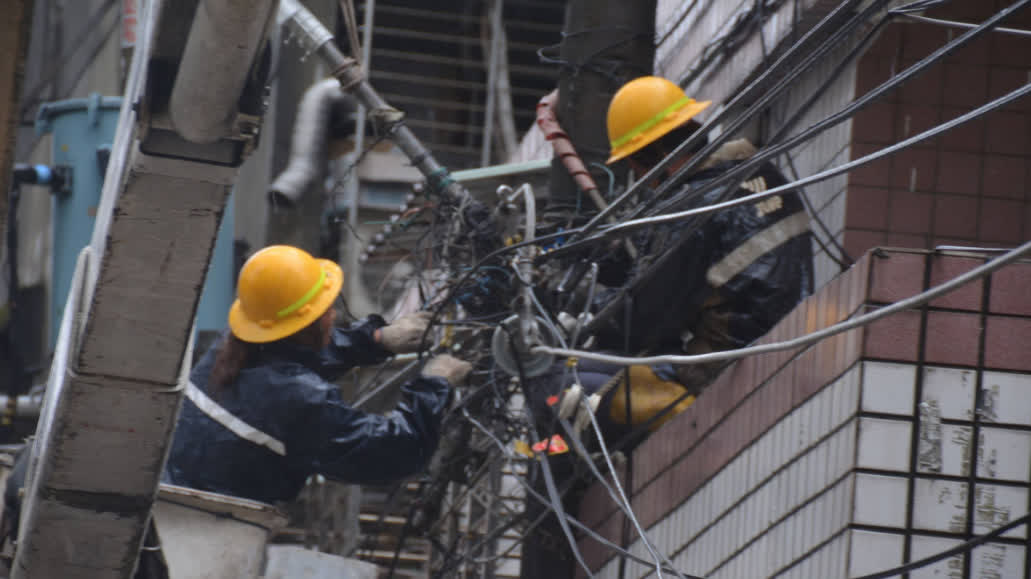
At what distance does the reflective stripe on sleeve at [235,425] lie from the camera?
6.34 m

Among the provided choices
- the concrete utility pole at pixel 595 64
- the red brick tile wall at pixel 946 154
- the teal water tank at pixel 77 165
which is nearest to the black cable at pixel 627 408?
the concrete utility pole at pixel 595 64

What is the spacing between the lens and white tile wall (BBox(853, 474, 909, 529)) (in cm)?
445

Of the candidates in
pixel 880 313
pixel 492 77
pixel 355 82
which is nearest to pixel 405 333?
pixel 355 82

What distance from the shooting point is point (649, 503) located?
6.07 meters

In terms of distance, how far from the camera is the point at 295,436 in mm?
6402

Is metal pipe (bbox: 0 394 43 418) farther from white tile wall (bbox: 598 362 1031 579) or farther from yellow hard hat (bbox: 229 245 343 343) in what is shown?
white tile wall (bbox: 598 362 1031 579)

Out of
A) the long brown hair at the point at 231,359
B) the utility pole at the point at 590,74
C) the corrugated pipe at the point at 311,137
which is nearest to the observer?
the long brown hair at the point at 231,359

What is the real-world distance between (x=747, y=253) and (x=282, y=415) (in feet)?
7.31

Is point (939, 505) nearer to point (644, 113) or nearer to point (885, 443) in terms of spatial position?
point (885, 443)

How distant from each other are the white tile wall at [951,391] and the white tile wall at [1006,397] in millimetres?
51

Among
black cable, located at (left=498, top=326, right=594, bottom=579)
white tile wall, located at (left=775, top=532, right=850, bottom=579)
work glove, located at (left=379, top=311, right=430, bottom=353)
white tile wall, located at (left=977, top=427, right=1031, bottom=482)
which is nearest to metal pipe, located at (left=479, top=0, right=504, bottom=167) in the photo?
work glove, located at (left=379, top=311, right=430, bottom=353)

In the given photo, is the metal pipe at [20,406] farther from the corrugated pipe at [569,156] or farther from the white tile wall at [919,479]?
the white tile wall at [919,479]

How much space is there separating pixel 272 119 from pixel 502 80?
2.92 metres

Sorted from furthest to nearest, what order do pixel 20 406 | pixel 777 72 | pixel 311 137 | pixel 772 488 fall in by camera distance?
pixel 311 137 < pixel 20 406 < pixel 772 488 < pixel 777 72
